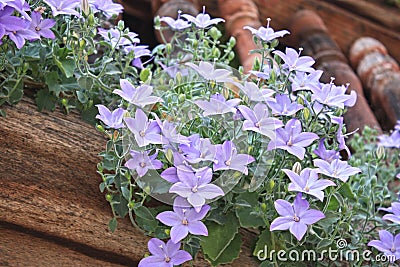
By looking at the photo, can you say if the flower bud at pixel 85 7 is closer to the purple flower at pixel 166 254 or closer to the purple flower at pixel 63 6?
the purple flower at pixel 63 6

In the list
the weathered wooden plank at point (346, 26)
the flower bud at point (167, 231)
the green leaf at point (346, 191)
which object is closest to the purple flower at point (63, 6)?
Answer: the flower bud at point (167, 231)

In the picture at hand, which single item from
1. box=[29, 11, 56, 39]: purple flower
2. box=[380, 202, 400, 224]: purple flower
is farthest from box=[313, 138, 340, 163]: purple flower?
box=[29, 11, 56, 39]: purple flower

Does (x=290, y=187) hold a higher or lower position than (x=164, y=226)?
higher

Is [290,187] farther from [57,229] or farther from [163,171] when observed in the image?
[57,229]

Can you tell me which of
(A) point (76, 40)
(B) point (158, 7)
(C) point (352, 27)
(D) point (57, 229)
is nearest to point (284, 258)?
(D) point (57, 229)

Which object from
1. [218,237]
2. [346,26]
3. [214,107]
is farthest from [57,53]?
[346,26]

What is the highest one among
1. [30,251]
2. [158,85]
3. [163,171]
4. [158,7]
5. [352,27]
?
[352,27]
